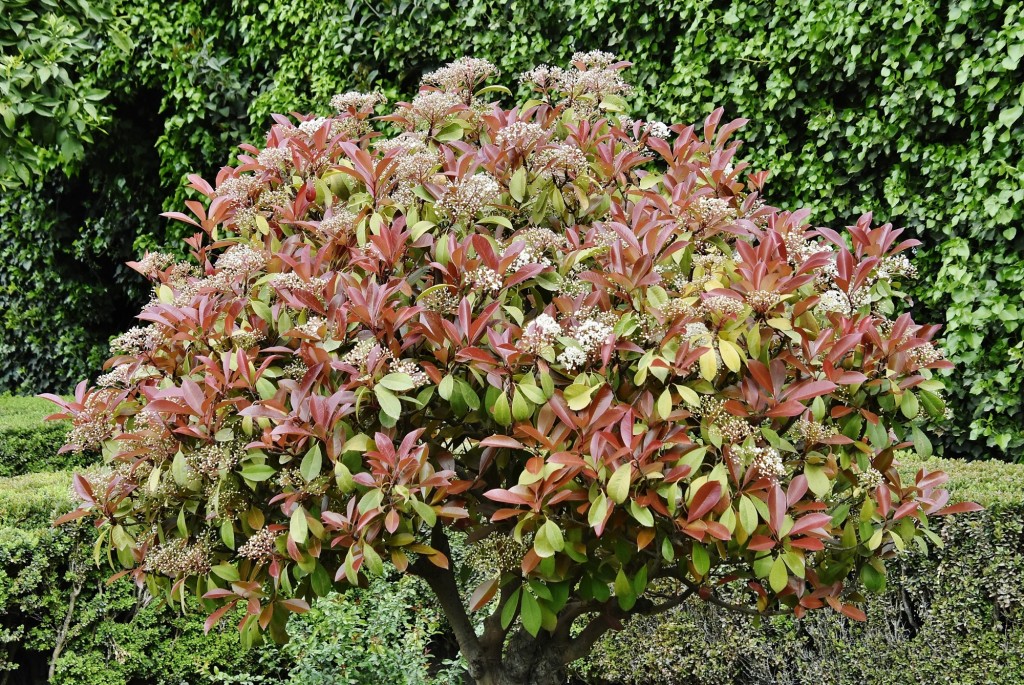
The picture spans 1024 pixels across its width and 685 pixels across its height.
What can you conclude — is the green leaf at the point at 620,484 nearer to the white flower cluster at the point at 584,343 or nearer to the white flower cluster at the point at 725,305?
the white flower cluster at the point at 584,343

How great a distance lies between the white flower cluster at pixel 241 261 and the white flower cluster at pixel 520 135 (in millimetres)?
683

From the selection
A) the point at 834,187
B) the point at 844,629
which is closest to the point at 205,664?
the point at 844,629

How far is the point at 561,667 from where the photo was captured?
8.02 ft

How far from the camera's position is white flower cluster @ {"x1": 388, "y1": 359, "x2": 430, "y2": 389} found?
1760 mm

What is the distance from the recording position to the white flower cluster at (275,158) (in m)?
2.27

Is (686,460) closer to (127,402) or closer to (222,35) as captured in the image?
(127,402)

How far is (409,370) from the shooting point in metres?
1.77

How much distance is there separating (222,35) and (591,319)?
699cm

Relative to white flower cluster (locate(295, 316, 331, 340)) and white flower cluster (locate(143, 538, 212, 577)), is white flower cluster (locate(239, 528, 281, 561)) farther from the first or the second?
white flower cluster (locate(295, 316, 331, 340))

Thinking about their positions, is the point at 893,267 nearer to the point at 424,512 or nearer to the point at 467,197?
the point at 467,197

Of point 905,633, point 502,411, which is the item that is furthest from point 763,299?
point 905,633

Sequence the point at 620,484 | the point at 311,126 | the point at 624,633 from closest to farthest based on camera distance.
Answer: the point at 620,484
the point at 311,126
the point at 624,633

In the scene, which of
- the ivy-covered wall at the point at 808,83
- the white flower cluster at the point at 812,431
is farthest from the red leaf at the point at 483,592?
the ivy-covered wall at the point at 808,83

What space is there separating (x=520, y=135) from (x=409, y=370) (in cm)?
75
